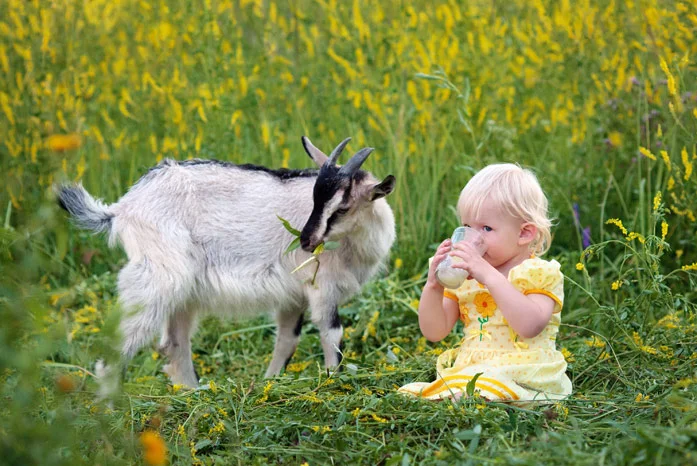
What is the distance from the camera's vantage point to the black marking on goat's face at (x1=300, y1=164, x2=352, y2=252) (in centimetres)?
427

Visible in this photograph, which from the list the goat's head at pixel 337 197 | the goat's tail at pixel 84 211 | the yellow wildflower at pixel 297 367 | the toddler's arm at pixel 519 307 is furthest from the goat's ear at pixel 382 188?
the goat's tail at pixel 84 211

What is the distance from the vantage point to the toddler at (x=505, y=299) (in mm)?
3320

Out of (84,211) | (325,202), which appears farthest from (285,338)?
(84,211)

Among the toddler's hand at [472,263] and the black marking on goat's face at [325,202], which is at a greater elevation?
the toddler's hand at [472,263]

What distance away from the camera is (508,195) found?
11.2 feet

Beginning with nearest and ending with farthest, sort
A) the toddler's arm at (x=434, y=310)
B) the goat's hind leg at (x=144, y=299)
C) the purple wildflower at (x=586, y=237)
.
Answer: the toddler's arm at (x=434, y=310)
the goat's hind leg at (x=144, y=299)
the purple wildflower at (x=586, y=237)

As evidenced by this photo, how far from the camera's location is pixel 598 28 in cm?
641

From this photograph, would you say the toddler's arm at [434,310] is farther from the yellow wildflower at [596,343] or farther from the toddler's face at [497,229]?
the yellow wildflower at [596,343]

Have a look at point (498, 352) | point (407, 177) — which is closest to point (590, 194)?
point (407, 177)

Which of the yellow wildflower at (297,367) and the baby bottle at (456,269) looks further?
the yellow wildflower at (297,367)

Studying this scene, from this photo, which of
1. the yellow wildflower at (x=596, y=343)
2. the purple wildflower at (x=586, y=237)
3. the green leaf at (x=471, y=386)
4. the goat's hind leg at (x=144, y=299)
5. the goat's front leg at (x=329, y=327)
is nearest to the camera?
the green leaf at (x=471, y=386)

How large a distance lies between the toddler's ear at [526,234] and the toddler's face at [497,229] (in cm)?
1

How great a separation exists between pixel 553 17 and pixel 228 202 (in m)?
3.35

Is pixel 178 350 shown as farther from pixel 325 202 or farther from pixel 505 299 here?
pixel 505 299
